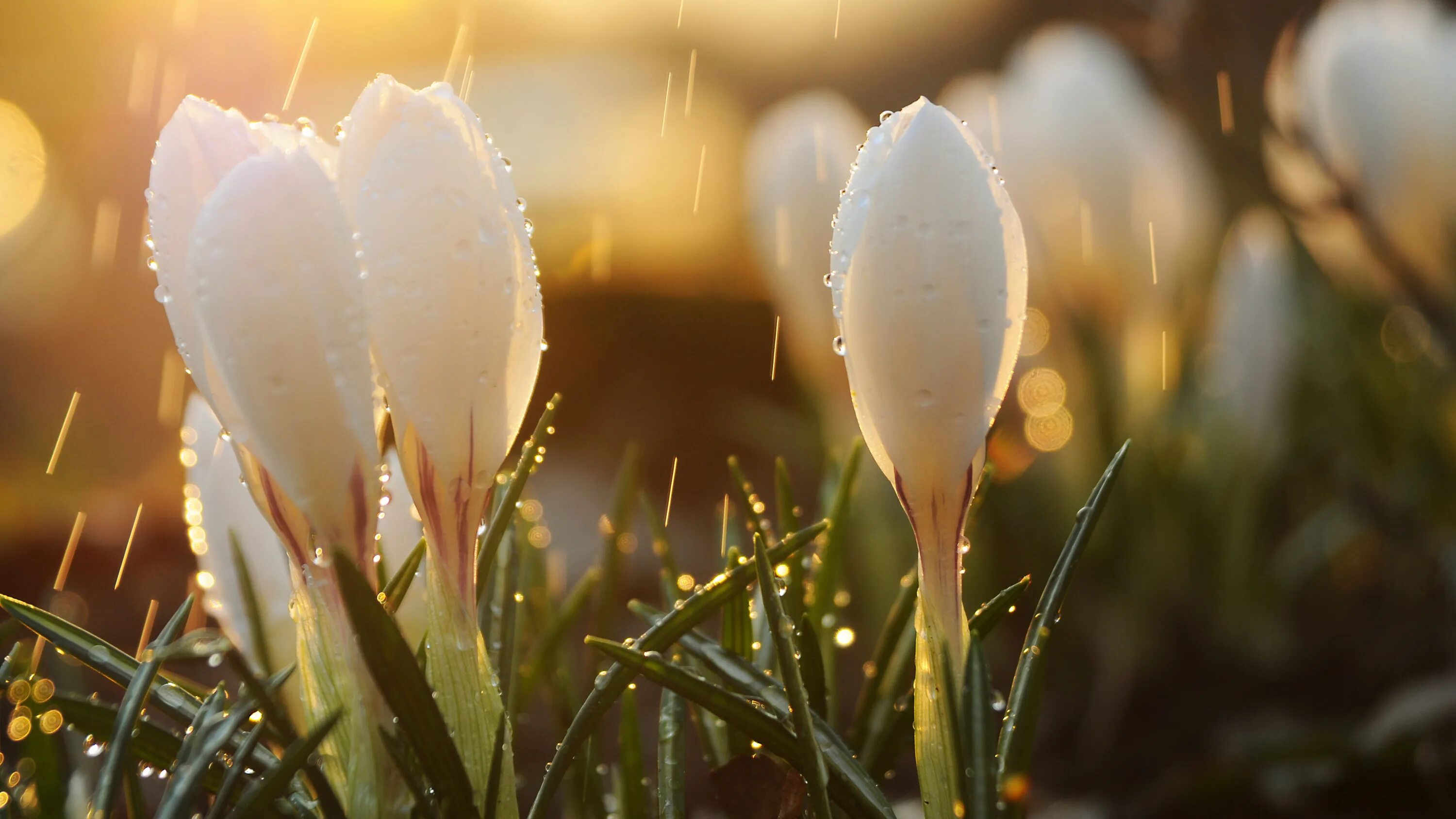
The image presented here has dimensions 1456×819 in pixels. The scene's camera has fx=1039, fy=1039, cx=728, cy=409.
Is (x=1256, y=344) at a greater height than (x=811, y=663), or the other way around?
(x=1256, y=344)

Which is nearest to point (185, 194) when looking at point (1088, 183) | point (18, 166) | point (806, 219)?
point (806, 219)

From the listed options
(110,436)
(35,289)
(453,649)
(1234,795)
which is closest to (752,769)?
(453,649)

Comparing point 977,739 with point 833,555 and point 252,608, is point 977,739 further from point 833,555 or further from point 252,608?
point 252,608

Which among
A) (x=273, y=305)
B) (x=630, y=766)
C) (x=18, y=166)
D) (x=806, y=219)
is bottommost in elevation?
(x=630, y=766)

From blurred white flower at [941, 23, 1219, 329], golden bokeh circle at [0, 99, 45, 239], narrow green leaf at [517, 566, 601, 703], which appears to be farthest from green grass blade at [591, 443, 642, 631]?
golden bokeh circle at [0, 99, 45, 239]

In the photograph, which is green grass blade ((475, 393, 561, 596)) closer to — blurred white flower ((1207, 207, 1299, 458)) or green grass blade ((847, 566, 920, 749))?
green grass blade ((847, 566, 920, 749))

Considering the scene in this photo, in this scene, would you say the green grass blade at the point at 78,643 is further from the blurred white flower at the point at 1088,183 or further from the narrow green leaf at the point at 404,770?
the blurred white flower at the point at 1088,183
